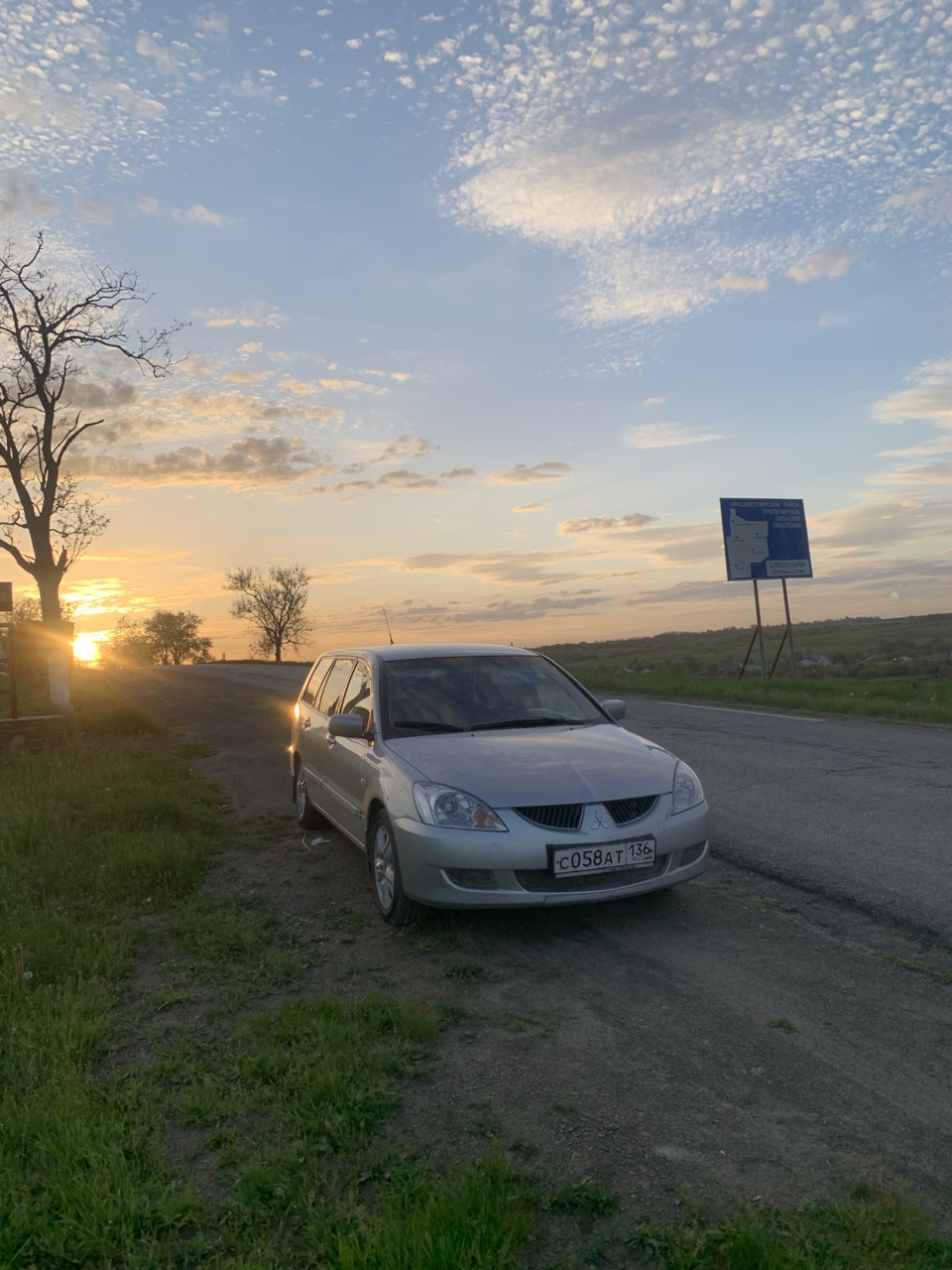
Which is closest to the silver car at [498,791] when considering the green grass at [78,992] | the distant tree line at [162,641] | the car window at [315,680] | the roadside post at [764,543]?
the car window at [315,680]

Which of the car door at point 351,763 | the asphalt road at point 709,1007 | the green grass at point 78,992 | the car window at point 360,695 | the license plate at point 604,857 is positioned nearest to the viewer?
the green grass at point 78,992

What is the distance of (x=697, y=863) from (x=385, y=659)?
8.70 feet

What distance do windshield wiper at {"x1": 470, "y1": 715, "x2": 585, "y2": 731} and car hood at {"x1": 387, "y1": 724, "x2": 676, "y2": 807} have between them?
5.3 inches

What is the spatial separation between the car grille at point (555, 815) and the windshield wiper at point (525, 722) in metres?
1.23

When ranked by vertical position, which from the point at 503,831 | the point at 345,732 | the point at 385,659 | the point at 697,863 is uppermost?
the point at 385,659

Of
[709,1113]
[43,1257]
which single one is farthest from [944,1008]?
[43,1257]

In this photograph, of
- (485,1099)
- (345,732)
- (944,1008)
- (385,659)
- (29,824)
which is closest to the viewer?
→ (485,1099)

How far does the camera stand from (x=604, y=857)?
15.7ft

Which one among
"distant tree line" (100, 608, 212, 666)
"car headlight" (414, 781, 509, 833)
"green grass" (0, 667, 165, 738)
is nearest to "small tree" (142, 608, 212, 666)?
"distant tree line" (100, 608, 212, 666)

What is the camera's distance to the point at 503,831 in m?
4.75

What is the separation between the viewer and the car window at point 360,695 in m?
6.36

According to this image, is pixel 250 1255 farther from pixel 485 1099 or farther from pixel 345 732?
pixel 345 732

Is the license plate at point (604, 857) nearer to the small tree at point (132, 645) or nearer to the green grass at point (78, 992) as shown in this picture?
the green grass at point (78, 992)

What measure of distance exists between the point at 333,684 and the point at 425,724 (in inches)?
73.8
